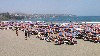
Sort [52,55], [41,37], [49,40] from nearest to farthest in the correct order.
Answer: [52,55] → [49,40] → [41,37]

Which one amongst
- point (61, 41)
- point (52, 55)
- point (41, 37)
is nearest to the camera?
point (52, 55)

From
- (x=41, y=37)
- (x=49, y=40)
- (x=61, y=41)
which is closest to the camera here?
(x=61, y=41)

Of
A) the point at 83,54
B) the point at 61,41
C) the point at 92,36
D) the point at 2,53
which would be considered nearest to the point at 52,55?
the point at 83,54

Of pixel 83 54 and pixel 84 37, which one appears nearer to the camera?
pixel 83 54

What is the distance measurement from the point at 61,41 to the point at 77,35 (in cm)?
489

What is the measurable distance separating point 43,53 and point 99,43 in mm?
7365

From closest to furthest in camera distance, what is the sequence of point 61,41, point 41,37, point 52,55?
point 52,55 → point 61,41 → point 41,37

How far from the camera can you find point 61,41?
22.9m

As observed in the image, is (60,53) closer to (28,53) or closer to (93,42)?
(28,53)

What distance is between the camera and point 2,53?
1758 cm

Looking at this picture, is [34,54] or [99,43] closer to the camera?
[34,54]

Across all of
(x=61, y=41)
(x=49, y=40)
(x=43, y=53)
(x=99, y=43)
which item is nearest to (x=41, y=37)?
(x=49, y=40)

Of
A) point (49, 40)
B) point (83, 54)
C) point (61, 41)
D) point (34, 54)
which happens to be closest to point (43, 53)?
point (34, 54)

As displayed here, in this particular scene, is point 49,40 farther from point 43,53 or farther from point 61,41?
point 43,53
